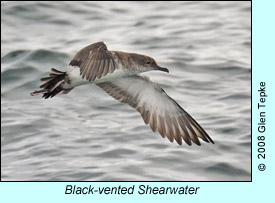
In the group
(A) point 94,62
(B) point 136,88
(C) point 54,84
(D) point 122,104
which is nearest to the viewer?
(A) point 94,62

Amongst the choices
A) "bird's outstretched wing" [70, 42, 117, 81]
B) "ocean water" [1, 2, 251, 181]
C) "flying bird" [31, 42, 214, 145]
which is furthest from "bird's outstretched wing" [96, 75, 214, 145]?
"bird's outstretched wing" [70, 42, 117, 81]

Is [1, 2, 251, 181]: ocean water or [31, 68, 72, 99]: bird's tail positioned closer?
[31, 68, 72, 99]: bird's tail

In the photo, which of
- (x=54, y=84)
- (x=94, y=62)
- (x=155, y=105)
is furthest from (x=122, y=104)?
(x=94, y=62)

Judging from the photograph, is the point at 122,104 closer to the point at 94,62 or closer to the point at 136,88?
the point at 136,88

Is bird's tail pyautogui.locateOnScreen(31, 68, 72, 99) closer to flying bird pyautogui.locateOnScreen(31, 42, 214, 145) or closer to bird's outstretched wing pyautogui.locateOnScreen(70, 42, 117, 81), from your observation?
flying bird pyautogui.locateOnScreen(31, 42, 214, 145)

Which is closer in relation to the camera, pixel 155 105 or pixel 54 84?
pixel 54 84

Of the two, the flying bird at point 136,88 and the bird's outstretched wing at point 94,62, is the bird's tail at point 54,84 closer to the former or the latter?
the flying bird at point 136,88

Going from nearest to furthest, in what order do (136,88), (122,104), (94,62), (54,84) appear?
(94,62), (54,84), (136,88), (122,104)
